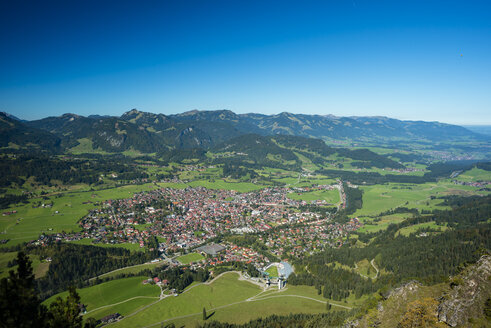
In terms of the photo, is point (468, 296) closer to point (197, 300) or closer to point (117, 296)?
point (197, 300)

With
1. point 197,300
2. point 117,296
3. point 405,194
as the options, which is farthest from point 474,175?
point 117,296

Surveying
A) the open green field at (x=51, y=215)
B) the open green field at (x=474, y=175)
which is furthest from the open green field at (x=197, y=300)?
the open green field at (x=474, y=175)

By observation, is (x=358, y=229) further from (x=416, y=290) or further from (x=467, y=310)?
(x=467, y=310)

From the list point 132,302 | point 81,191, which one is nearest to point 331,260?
point 132,302

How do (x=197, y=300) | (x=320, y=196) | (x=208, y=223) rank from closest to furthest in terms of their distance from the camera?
(x=197, y=300) < (x=208, y=223) < (x=320, y=196)

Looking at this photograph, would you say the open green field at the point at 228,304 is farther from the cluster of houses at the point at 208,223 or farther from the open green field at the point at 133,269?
the open green field at the point at 133,269

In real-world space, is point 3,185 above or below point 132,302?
above

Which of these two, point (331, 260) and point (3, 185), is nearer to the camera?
point (331, 260)
